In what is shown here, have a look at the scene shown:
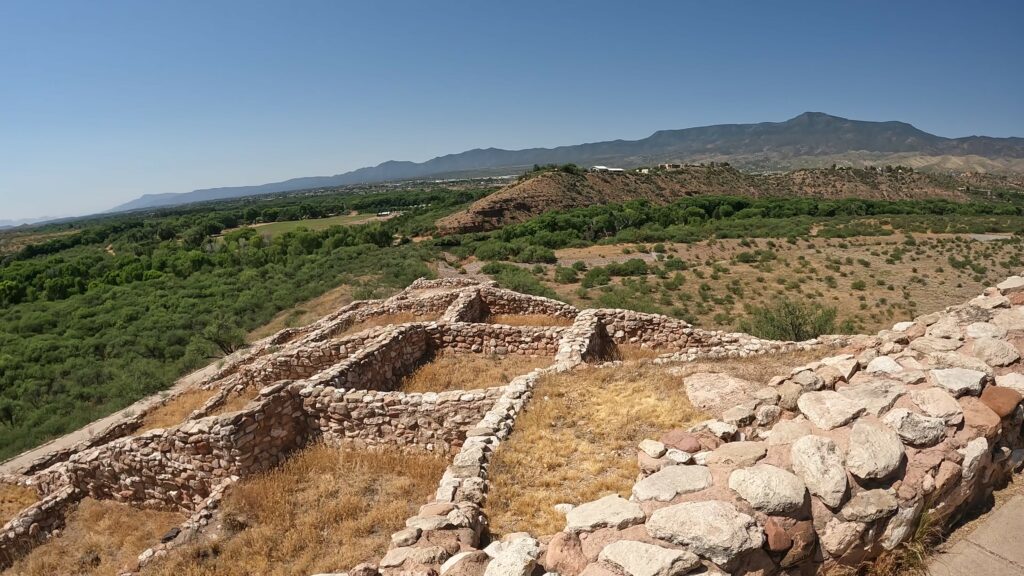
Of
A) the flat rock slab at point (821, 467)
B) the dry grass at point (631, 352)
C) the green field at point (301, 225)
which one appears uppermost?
the green field at point (301, 225)

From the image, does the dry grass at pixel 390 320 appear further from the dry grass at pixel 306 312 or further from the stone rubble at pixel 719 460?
the dry grass at pixel 306 312

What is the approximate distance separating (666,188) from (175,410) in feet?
261

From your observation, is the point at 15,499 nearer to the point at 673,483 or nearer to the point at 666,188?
the point at 673,483

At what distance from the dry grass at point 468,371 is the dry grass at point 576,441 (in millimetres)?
1905

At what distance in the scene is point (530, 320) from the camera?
13.6 meters

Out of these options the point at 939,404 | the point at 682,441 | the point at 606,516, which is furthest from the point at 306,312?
the point at 939,404

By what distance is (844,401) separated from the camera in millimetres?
4027

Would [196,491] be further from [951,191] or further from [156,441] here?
[951,191]

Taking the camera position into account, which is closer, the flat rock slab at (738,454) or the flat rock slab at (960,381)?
the flat rock slab at (738,454)

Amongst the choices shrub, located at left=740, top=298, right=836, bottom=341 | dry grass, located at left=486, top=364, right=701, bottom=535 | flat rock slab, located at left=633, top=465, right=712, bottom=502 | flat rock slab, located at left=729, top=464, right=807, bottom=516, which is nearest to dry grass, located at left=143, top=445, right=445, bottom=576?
dry grass, located at left=486, top=364, right=701, bottom=535

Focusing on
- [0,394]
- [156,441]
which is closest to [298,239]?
[0,394]

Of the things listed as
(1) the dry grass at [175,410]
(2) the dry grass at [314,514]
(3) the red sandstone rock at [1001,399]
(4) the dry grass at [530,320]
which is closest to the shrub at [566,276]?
(4) the dry grass at [530,320]

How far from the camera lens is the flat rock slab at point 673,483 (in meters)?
3.48

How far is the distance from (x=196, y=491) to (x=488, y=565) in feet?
21.5
